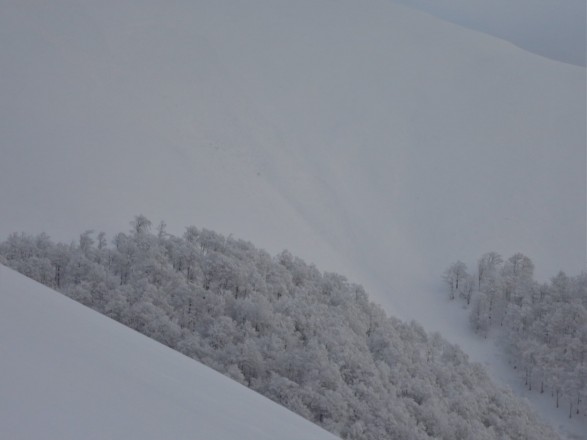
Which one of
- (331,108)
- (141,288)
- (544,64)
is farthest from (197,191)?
(544,64)

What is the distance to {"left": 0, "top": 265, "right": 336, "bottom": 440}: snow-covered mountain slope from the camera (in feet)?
9.96

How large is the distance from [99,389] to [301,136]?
35368 mm

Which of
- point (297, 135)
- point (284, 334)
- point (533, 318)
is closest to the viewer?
point (284, 334)

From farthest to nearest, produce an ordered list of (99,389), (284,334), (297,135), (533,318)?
(297,135)
(533,318)
(284,334)
(99,389)

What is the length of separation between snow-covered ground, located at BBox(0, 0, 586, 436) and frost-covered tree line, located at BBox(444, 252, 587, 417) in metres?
1.45

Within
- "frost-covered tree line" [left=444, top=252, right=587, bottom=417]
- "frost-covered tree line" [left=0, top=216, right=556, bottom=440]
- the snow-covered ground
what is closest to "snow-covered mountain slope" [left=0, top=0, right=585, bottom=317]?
the snow-covered ground

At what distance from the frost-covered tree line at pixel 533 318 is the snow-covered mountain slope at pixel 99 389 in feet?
65.4

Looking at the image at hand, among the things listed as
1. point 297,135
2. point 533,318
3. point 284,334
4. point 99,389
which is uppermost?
point 297,135

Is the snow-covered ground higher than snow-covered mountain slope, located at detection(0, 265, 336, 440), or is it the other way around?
the snow-covered ground

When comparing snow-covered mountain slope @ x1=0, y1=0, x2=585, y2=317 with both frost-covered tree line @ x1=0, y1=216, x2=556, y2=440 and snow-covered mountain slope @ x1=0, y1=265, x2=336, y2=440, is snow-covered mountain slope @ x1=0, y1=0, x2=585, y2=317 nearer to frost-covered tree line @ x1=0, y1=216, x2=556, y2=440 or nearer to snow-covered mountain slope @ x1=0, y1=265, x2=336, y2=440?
frost-covered tree line @ x1=0, y1=216, x2=556, y2=440

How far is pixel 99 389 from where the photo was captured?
11.5 ft

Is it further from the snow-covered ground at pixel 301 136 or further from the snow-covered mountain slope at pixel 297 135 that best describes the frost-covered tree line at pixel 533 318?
the snow-covered mountain slope at pixel 297 135

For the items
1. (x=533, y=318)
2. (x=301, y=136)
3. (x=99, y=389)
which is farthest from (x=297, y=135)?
(x=99, y=389)

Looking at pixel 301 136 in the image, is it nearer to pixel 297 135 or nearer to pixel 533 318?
pixel 297 135
